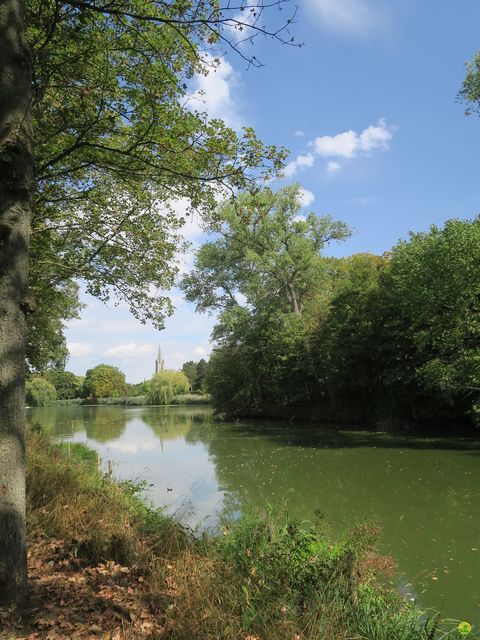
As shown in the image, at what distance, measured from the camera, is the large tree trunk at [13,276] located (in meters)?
2.96

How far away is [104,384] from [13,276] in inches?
3933

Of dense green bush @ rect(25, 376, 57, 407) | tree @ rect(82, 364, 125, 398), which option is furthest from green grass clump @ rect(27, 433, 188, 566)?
tree @ rect(82, 364, 125, 398)

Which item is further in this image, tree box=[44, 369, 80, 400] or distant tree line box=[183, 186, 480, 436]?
tree box=[44, 369, 80, 400]

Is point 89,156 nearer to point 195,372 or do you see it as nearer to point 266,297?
point 266,297

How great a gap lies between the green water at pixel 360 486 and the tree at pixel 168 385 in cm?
4299

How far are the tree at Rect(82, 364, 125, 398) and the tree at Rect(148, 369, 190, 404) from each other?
33243mm

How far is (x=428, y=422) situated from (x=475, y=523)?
17.0m

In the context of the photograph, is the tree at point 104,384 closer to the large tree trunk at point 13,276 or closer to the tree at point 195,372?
the tree at point 195,372

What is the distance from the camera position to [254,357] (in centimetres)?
3494

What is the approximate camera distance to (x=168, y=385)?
6600 cm

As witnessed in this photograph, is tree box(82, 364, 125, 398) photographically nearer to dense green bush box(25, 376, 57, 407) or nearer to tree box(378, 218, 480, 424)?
dense green bush box(25, 376, 57, 407)

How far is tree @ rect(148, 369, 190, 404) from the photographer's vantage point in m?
66.1

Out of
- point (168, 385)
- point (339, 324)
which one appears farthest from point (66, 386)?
point (339, 324)

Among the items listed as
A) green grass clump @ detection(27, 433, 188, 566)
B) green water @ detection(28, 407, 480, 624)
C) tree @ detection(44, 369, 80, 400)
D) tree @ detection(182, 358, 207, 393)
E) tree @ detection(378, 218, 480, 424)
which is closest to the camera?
green grass clump @ detection(27, 433, 188, 566)
